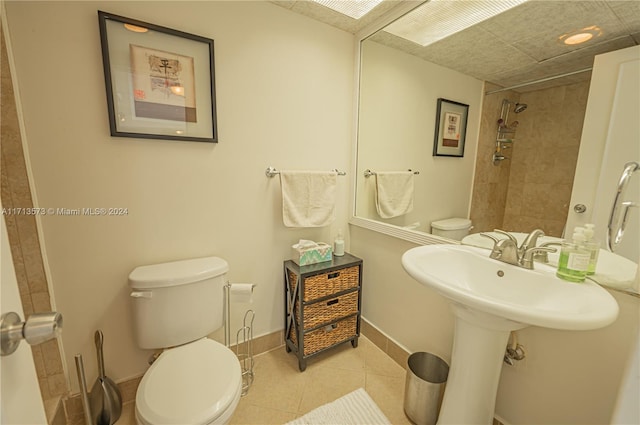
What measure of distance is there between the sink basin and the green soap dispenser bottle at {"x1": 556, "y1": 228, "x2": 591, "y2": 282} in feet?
0.08

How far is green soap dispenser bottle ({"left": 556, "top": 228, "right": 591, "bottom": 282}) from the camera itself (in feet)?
2.79

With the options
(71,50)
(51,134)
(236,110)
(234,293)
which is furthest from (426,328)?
(71,50)

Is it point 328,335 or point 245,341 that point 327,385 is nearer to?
point 328,335

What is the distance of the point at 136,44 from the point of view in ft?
3.88

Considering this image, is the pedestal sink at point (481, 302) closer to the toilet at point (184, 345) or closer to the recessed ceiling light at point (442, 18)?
the toilet at point (184, 345)

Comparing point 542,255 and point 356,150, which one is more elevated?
point 356,150

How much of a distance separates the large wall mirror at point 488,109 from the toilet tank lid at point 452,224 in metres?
0.03

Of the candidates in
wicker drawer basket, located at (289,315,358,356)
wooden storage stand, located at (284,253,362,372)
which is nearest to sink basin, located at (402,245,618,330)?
wooden storage stand, located at (284,253,362,372)

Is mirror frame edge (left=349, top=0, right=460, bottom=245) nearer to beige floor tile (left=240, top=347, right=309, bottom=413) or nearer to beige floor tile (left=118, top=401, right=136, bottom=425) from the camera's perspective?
beige floor tile (left=240, top=347, right=309, bottom=413)

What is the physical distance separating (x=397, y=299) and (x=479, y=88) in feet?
4.15

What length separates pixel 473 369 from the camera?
3.23ft

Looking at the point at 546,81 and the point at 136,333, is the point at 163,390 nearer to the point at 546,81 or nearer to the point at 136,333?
the point at 136,333

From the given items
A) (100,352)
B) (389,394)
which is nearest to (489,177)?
(389,394)

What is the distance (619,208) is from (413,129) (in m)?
1.01
